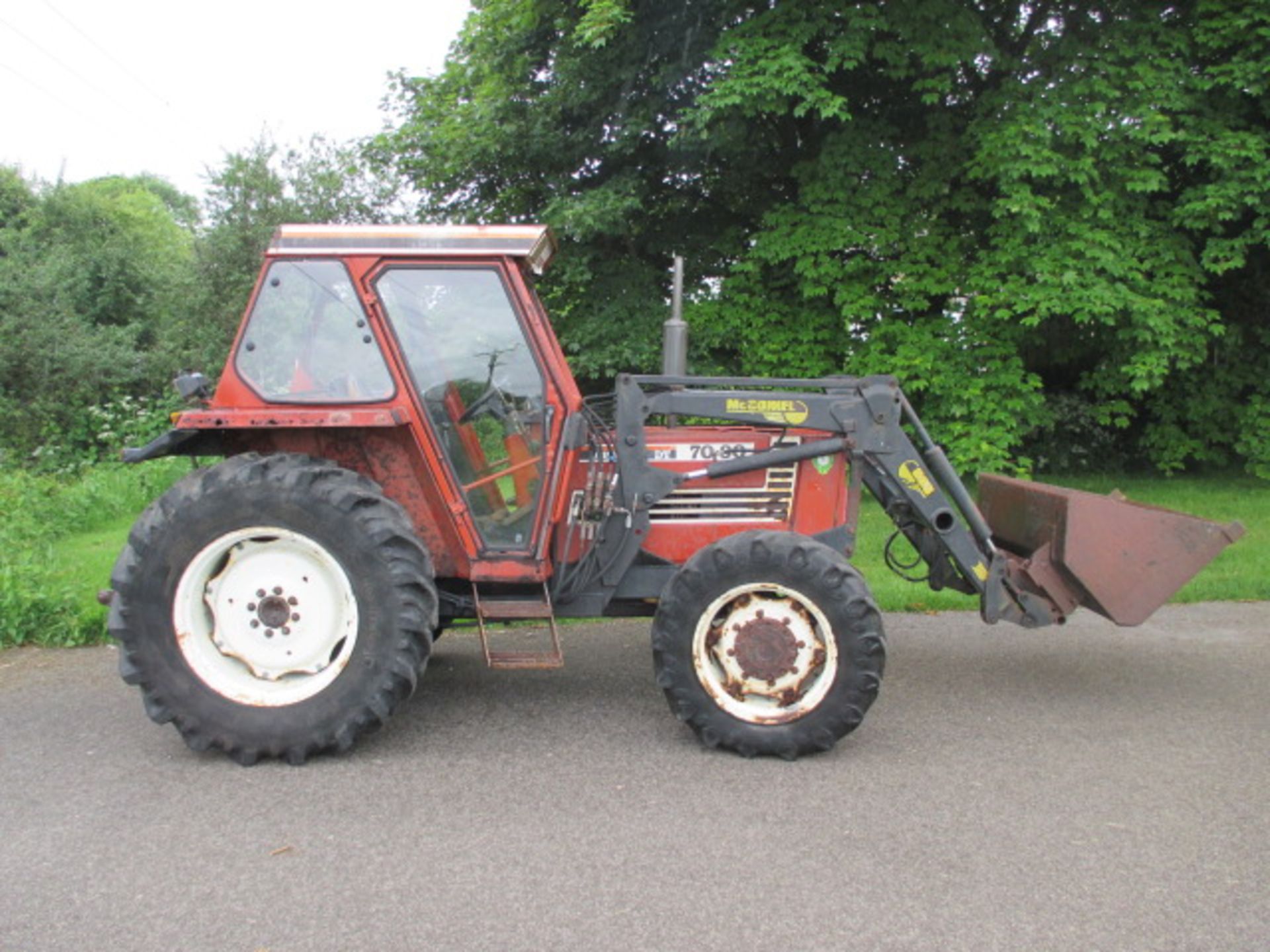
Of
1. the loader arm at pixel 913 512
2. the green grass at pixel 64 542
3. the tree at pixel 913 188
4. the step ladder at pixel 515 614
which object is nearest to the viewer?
the step ladder at pixel 515 614

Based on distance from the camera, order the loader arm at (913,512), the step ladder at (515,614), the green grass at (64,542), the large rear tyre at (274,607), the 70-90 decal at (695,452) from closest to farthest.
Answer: the large rear tyre at (274,607) < the step ladder at (515,614) < the loader arm at (913,512) < the 70-90 decal at (695,452) < the green grass at (64,542)

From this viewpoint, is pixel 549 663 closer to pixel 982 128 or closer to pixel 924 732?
pixel 924 732

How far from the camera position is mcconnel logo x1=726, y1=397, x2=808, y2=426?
501 cm

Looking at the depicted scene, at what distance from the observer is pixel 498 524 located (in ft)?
16.2

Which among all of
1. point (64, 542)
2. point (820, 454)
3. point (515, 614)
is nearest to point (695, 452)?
point (820, 454)

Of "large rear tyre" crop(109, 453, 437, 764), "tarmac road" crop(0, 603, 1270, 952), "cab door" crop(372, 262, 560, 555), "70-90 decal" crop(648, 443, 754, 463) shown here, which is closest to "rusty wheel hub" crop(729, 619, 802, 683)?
"tarmac road" crop(0, 603, 1270, 952)

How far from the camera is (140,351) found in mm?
19312

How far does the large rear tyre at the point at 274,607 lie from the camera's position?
14.7ft

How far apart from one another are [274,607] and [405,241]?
66.0 inches

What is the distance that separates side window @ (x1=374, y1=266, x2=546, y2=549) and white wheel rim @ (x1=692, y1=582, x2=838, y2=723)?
3.25 feet

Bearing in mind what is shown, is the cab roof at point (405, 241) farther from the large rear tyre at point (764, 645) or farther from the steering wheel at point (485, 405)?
the large rear tyre at point (764, 645)

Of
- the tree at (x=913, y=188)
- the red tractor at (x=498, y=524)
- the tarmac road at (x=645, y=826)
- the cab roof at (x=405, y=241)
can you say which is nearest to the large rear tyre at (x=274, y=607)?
the red tractor at (x=498, y=524)

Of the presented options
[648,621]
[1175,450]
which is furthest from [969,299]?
[648,621]

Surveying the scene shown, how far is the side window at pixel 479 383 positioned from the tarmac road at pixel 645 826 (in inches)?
40.7
